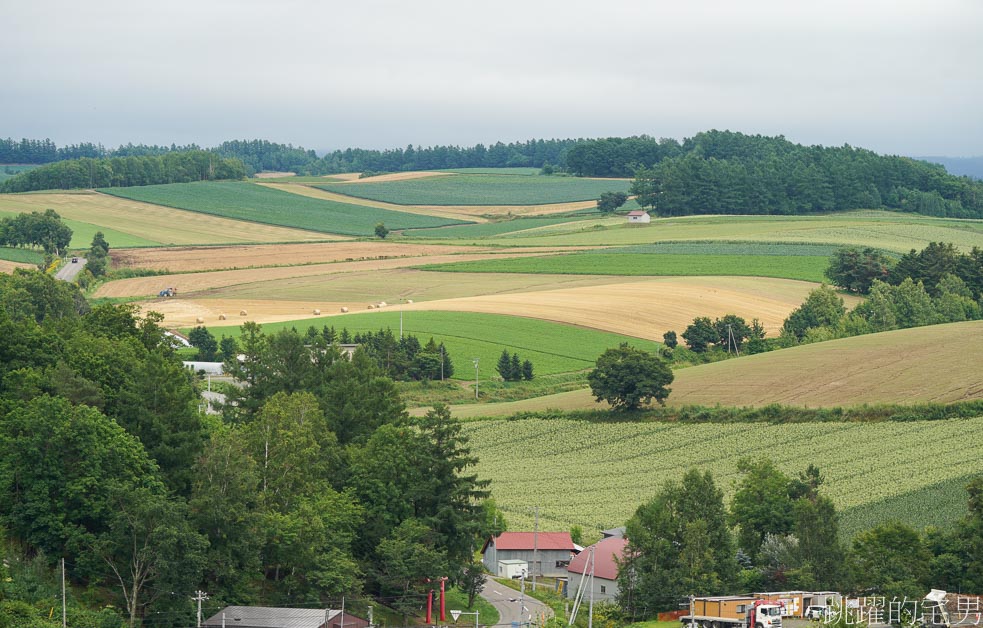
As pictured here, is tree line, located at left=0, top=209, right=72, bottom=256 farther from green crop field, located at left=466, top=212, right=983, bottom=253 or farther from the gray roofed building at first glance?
the gray roofed building

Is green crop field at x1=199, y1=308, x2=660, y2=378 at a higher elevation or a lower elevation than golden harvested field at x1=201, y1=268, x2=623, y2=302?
lower

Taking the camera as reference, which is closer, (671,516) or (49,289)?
A: (671,516)

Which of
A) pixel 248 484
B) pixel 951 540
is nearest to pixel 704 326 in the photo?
pixel 951 540

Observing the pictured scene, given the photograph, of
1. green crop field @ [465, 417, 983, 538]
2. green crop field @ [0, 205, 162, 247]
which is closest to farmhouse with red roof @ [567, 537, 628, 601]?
green crop field @ [465, 417, 983, 538]

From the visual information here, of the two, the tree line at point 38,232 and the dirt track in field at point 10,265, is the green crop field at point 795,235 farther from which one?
the dirt track in field at point 10,265

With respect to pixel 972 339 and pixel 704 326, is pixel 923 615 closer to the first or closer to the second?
pixel 972 339

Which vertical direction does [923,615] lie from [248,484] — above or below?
below

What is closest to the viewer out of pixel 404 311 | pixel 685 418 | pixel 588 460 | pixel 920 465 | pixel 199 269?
pixel 920 465
